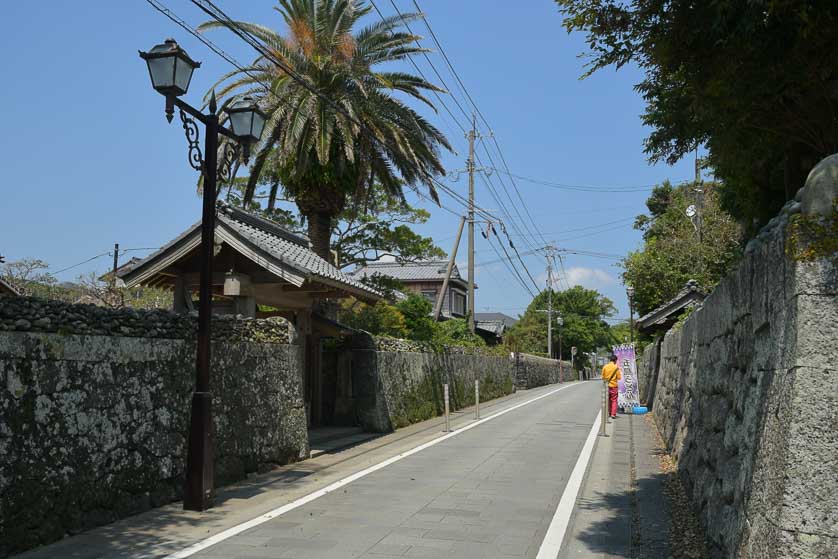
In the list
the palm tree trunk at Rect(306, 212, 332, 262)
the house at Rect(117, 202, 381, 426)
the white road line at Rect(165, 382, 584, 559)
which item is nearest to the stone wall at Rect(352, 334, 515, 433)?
the house at Rect(117, 202, 381, 426)

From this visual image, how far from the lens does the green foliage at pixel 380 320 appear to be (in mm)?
27938

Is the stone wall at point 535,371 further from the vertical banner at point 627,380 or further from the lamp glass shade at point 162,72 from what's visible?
the lamp glass shade at point 162,72

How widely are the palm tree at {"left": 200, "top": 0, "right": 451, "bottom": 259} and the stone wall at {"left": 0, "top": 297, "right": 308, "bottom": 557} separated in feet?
29.7

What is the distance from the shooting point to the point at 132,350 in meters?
8.38

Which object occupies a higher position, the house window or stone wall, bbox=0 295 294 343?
the house window

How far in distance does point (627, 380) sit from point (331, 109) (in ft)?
Result: 42.5

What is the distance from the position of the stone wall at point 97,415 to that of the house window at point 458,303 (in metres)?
51.0

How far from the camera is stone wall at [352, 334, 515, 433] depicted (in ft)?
58.2

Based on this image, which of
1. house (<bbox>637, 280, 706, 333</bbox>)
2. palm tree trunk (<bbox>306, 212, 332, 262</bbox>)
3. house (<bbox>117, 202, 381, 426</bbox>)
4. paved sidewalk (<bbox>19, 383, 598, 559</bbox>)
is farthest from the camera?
palm tree trunk (<bbox>306, 212, 332, 262</bbox>)

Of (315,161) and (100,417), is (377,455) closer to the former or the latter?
(100,417)

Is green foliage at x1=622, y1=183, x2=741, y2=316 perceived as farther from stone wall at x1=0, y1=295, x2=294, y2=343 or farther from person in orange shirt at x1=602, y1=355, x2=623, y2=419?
stone wall at x1=0, y1=295, x2=294, y2=343

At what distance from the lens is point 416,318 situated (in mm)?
30281

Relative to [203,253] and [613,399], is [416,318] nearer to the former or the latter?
[613,399]

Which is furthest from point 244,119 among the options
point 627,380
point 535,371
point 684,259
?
point 535,371
